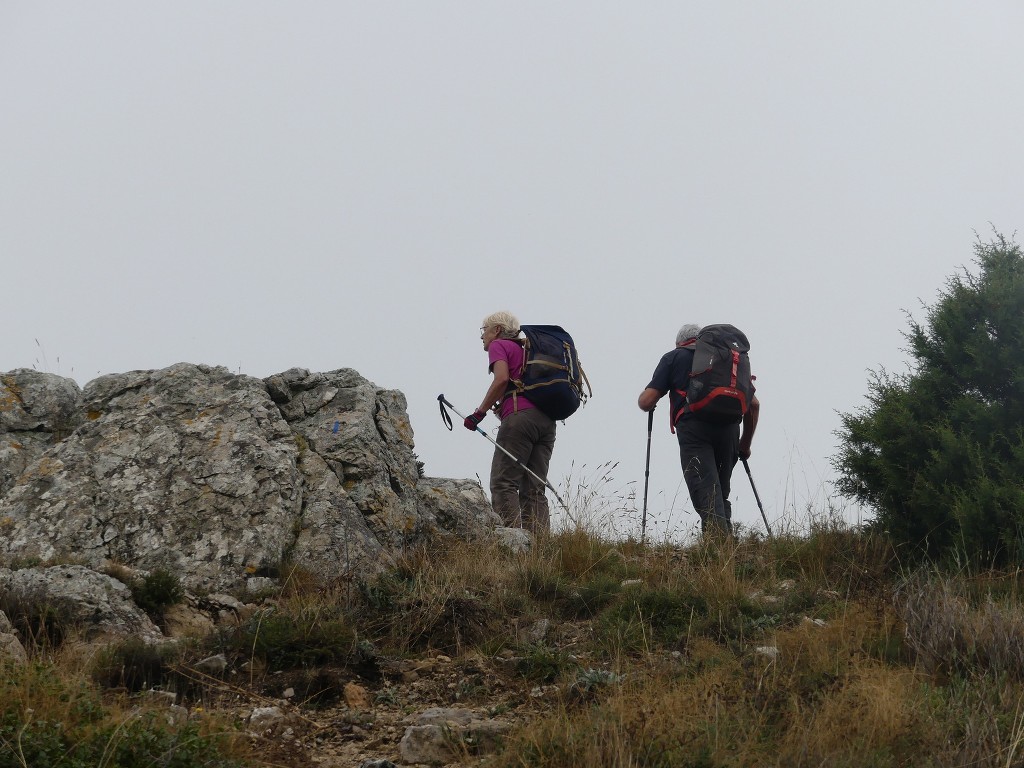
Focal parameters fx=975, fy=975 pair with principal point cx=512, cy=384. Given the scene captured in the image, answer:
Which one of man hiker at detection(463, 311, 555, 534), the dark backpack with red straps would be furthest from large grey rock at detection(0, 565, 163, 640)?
the dark backpack with red straps

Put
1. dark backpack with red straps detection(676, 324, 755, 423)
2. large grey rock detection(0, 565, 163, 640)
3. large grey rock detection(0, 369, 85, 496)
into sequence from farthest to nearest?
dark backpack with red straps detection(676, 324, 755, 423) < large grey rock detection(0, 369, 85, 496) < large grey rock detection(0, 565, 163, 640)

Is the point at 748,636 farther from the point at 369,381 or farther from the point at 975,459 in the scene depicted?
the point at 369,381

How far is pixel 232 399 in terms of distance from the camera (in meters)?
8.05

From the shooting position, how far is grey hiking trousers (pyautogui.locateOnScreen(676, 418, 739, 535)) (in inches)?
336

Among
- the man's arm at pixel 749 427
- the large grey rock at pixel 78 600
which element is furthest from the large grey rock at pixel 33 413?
the man's arm at pixel 749 427

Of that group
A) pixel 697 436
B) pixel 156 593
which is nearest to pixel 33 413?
pixel 156 593

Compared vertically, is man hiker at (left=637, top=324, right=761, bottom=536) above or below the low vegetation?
above

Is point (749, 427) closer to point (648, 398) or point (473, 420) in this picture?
point (648, 398)

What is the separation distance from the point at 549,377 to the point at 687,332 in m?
1.34

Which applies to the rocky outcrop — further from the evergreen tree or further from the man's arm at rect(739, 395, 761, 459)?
the evergreen tree

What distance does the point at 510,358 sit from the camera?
9148 mm

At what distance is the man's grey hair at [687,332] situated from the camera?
353 inches

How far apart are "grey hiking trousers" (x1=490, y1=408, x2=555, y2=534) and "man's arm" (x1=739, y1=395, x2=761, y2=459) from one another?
184cm

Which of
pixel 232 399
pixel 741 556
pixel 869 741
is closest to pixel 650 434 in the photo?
pixel 741 556
